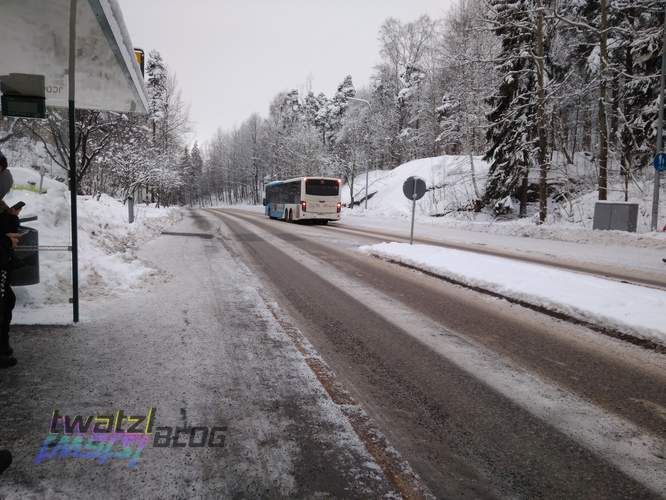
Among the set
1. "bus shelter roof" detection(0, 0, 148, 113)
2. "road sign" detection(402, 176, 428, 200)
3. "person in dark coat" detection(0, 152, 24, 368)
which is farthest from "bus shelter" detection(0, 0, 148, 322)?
"road sign" detection(402, 176, 428, 200)

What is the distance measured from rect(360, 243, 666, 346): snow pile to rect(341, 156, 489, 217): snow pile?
2150 centimetres

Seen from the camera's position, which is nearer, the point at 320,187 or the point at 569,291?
the point at 569,291

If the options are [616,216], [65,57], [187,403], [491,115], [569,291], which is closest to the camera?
[187,403]

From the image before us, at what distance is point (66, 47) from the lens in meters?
4.41

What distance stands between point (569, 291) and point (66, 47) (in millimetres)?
7901

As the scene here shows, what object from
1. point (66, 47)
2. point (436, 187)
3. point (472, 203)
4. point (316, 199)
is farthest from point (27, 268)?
point (436, 187)

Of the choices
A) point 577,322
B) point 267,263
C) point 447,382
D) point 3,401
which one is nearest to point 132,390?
point 3,401

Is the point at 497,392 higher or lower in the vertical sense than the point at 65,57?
lower

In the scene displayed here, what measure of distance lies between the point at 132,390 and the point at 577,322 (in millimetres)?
5627

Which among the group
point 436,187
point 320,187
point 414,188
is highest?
point 436,187

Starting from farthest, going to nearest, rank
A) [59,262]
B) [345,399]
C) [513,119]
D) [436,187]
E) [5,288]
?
[436,187] < [513,119] < [59,262] < [5,288] < [345,399]

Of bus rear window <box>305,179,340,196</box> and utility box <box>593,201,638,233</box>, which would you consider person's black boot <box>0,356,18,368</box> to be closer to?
Answer: utility box <box>593,201,638,233</box>

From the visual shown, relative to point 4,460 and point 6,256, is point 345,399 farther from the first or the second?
point 6,256

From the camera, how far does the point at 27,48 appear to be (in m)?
4.43
